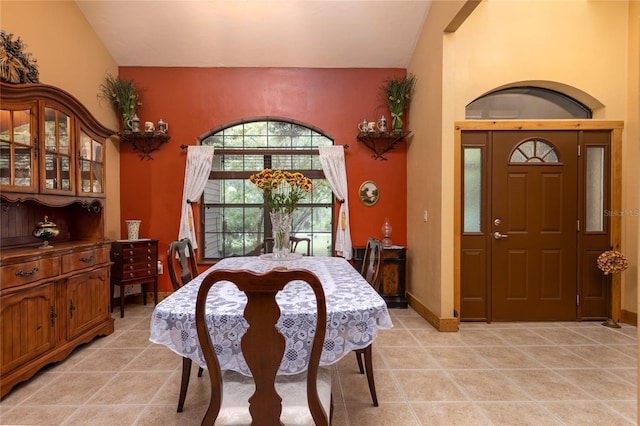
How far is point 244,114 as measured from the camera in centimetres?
434

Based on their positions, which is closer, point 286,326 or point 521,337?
point 286,326

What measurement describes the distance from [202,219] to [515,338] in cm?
404

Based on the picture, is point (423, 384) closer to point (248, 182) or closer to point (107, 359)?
point (107, 359)

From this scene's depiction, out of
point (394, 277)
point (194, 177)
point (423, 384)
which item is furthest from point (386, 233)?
point (194, 177)

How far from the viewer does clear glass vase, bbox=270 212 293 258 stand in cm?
241

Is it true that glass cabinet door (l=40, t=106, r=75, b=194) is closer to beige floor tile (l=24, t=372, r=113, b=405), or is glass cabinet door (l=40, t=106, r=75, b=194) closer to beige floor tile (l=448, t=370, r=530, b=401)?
beige floor tile (l=24, t=372, r=113, b=405)

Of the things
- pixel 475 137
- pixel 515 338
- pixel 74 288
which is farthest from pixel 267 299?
pixel 475 137

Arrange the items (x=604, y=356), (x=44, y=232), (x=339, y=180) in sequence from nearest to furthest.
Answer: (x=44, y=232), (x=604, y=356), (x=339, y=180)

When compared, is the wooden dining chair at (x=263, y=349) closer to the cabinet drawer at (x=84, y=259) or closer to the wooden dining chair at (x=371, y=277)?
the wooden dining chair at (x=371, y=277)

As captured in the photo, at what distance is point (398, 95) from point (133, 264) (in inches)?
157

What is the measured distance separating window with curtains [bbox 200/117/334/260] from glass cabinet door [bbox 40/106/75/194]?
5.70ft

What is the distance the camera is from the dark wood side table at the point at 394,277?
4.06 m

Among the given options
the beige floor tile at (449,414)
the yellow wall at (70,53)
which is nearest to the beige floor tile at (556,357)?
the beige floor tile at (449,414)

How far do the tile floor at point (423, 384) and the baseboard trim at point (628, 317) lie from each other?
1.52 feet
